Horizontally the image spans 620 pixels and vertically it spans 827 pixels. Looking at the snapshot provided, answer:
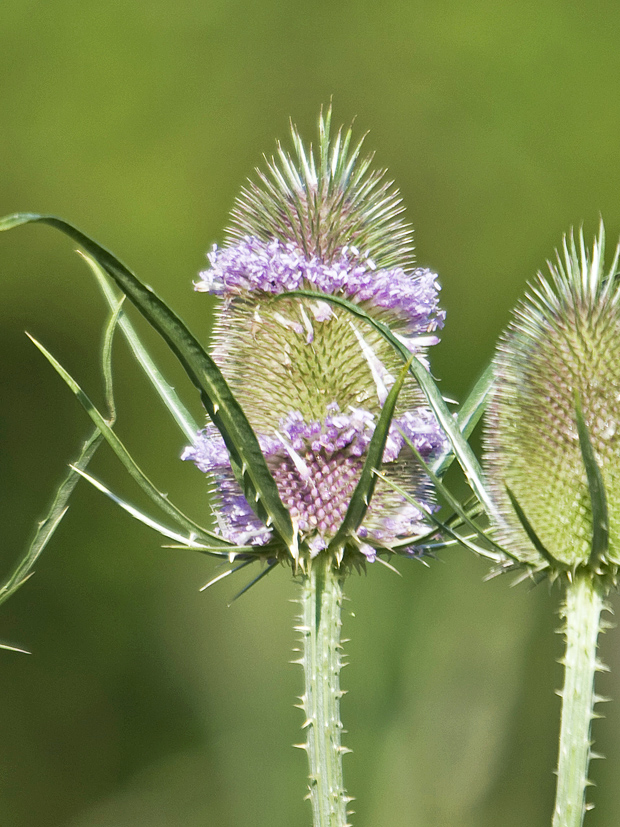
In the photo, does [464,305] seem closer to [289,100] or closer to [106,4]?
[289,100]

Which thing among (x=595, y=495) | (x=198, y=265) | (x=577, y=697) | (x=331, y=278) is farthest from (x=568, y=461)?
(x=198, y=265)

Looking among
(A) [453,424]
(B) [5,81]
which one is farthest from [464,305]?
(A) [453,424]

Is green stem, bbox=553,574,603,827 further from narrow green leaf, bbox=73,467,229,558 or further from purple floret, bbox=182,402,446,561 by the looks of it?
narrow green leaf, bbox=73,467,229,558

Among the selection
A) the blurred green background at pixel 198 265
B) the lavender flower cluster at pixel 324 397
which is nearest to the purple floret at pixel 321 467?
the lavender flower cluster at pixel 324 397

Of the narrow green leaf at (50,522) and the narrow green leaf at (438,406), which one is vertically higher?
the narrow green leaf at (438,406)

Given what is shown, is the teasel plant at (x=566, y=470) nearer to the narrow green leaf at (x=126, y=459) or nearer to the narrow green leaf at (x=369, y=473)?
the narrow green leaf at (x=369, y=473)
